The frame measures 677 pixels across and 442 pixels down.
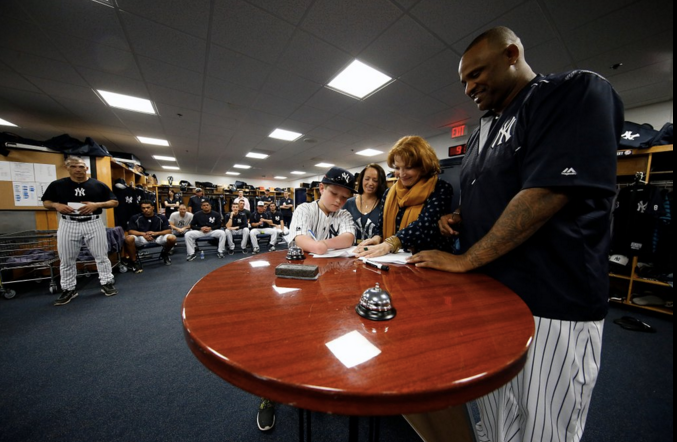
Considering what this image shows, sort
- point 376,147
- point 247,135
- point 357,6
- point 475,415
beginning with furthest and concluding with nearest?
1. point 376,147
2. point 247,135
3. point 357,6
4. point 475,415

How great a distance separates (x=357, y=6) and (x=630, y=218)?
423cm

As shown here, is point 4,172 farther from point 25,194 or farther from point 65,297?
point 65,297

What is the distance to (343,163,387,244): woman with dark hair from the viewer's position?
2104 mm

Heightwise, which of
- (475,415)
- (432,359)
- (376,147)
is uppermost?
(376,147)

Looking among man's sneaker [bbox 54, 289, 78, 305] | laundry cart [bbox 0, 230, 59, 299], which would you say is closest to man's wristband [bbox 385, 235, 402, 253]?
man's sneaker [bbox 54, 289, 78, 305]

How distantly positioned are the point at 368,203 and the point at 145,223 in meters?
5.20

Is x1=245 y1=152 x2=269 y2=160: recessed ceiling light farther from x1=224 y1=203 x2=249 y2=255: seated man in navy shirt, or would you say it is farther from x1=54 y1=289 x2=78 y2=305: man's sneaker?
x1=54 y1=289 x2=78 y2=305: man's sneaker

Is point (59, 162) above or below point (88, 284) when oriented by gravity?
above

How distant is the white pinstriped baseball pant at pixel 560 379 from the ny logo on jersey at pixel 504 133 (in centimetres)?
62

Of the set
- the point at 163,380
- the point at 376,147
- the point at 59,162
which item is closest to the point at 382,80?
the point at 376,147

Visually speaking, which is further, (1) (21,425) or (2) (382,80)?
(2) (382,80)

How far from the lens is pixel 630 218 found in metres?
2.93

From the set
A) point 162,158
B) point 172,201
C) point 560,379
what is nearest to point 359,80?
point 560,379

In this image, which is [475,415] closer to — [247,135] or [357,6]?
[357,6]
